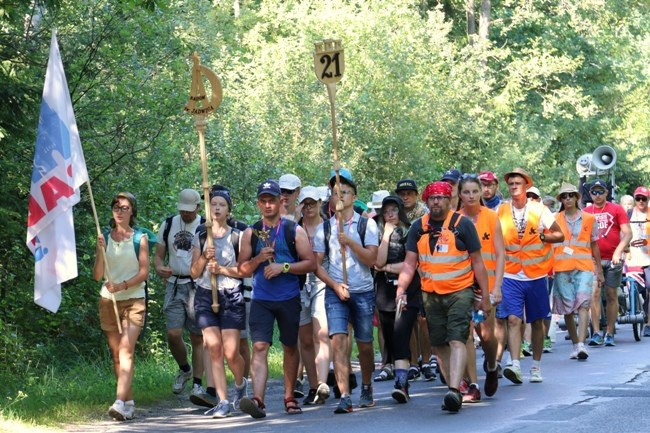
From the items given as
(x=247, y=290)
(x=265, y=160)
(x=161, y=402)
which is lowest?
(x=161, y=402)

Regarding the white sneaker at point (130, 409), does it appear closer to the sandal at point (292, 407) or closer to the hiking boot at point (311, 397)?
the sandal at point (292, 407)

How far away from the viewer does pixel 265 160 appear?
70.8 feet

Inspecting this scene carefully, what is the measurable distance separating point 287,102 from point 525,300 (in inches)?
539

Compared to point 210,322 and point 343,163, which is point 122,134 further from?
point 343,163

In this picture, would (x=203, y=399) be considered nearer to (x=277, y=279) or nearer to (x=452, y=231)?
(x=277, y=279)

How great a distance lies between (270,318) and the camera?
38.7ft

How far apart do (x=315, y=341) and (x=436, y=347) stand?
4.31 ft

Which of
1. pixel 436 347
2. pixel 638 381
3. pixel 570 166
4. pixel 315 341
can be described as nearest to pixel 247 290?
pixel 315 341

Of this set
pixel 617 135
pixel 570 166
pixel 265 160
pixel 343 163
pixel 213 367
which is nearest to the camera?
pixel 213 367

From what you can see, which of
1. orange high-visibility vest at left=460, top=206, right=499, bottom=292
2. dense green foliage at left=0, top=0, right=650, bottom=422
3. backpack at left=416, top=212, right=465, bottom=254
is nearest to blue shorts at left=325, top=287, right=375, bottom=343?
backpack at left=416, top=212, right=465, bottom=254

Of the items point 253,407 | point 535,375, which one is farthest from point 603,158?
→ point 253,407

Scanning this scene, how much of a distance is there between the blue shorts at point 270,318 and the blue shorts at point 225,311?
0.16 m

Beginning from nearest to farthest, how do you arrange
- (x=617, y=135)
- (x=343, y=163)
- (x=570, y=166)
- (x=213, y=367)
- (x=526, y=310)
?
(x=213, y=367) < (x=526, y=310) < (x=343, y=163) < (x=570, y=166) < (x=617, y=135)

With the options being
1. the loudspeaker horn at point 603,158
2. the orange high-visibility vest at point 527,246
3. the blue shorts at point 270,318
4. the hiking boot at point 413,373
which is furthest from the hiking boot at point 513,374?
the loudspeaker horn at point 603,158
